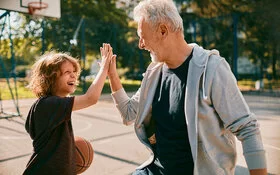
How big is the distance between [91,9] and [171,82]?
19.7m

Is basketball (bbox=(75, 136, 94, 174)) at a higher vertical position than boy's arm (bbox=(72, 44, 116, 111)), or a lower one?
lower

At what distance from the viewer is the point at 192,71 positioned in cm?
172

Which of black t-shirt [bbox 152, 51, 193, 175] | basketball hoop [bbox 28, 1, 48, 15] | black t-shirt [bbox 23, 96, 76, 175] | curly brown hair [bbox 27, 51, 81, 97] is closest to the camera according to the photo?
Result: black t-shirt [bbox 152, 51, 193, 175]

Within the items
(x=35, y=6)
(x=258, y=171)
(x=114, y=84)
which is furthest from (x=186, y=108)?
(x=35, y=6)

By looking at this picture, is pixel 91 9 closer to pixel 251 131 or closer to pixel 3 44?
pixel 3 44

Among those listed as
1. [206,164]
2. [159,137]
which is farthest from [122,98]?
[206,164]

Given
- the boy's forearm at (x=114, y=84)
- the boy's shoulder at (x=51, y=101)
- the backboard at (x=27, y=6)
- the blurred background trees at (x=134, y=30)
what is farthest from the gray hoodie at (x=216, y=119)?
the blurred background trees at (x=134, y=30)

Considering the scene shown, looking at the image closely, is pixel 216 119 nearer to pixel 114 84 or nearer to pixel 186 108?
pixel 186 108

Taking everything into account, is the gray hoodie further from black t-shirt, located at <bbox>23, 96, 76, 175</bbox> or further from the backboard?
the backboard

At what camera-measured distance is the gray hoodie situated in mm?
1560

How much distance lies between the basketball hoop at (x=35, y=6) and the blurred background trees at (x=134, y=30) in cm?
624

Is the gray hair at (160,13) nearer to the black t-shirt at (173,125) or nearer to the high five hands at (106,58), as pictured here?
the black t-shirt at (173,125)

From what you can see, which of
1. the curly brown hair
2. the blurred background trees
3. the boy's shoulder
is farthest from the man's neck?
the blurred background trees

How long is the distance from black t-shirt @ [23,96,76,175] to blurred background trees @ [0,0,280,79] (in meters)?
14.4
